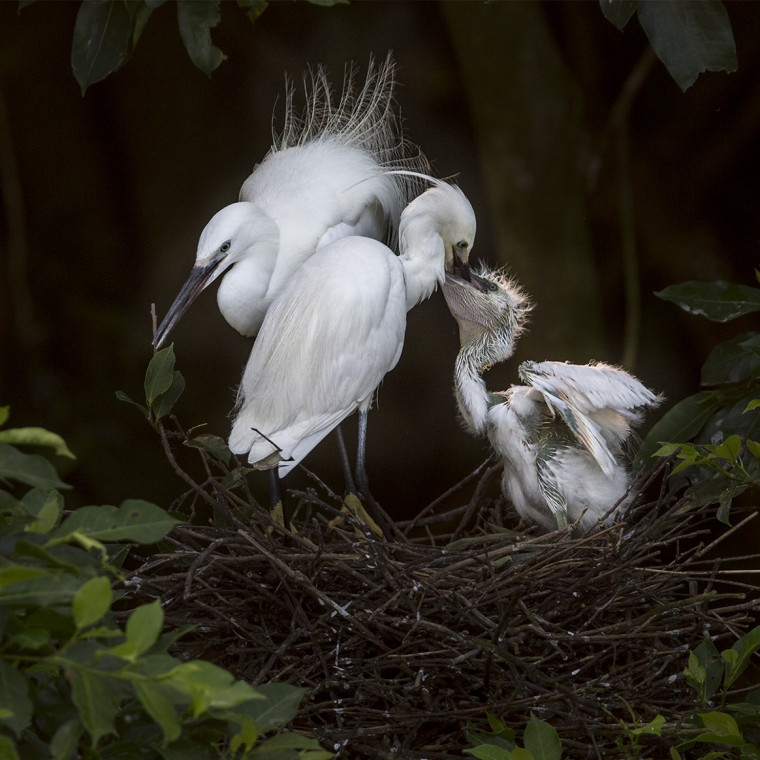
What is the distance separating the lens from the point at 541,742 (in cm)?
107

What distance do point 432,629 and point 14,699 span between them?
0.68 m

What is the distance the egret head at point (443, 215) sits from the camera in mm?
1834

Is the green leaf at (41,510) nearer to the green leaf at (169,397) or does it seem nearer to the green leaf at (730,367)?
the green leaf at (169,397)

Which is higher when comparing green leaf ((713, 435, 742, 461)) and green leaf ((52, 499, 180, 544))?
green leaf ((52, 499, 180, 544))

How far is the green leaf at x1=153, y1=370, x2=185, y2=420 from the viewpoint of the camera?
135cm

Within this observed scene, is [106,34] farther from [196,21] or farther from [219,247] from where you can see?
[219,247]

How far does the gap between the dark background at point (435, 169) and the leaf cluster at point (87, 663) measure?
74.4 inches

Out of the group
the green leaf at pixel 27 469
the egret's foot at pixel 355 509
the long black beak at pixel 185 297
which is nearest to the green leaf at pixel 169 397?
the long black beak at pixel 185 297

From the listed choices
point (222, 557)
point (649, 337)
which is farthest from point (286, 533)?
point (649, 337)

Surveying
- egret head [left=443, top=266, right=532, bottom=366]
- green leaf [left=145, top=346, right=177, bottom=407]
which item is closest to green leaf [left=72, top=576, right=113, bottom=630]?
green leaf [left=145, top=346, right=177, bottom=407]

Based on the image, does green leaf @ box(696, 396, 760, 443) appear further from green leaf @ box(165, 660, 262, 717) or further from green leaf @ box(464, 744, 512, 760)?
green leaf @ box(165, 660, 262, 717)

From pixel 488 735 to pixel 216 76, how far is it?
7.67 ft

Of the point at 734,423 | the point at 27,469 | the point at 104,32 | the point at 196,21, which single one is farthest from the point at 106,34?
the point at 734,423

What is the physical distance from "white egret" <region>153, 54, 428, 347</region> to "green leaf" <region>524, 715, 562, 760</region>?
0.76m
